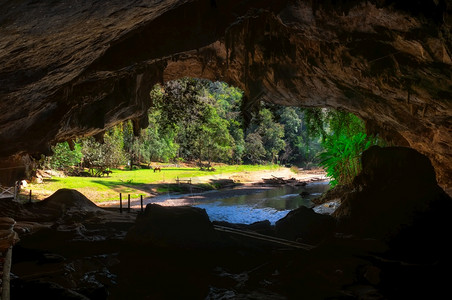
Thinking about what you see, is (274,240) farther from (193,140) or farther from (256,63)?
(193,140)

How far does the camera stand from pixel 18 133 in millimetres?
9195

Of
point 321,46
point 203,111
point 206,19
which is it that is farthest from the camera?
point 203,111

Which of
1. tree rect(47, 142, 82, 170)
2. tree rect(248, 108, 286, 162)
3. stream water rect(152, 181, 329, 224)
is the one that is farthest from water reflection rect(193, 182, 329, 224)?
tree rect(248, 108, 286, 162)

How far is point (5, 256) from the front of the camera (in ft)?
16.7

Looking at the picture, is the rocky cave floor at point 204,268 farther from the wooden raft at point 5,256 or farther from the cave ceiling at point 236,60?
the cave ceiling at point 236,60

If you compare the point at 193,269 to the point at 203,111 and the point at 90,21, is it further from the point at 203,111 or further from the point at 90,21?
the point at 203,111

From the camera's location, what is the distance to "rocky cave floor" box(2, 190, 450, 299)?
567 cm

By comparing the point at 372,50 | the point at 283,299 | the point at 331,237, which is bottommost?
the point at 283,299

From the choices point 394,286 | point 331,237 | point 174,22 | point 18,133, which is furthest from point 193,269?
point 18,133

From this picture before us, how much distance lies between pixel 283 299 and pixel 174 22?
6141mm

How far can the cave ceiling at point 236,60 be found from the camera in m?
4.15

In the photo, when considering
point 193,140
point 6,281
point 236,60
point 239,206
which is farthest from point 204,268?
point 193,140

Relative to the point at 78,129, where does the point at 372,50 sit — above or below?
above

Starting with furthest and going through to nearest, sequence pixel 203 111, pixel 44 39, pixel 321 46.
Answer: pixel 203 111, pixel 321 46, pixel 44 39
